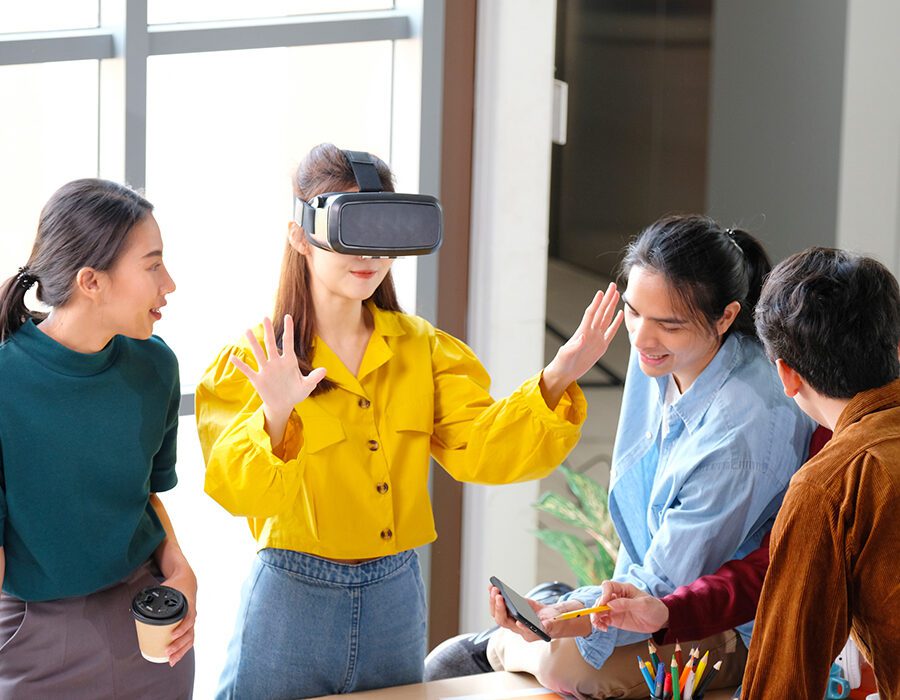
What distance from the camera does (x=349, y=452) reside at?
226 cm

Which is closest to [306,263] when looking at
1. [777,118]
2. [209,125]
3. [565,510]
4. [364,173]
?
[364,173]

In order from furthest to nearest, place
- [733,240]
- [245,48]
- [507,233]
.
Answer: [507,233] < [245,48] < [733,240]

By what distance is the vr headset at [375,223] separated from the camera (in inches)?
78.4

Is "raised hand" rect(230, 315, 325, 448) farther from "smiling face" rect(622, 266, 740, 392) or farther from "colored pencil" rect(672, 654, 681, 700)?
"colored pencil" rect(672, 654, 681, 700)

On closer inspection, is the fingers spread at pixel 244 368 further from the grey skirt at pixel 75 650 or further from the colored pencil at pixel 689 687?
the colored pencil at pixel 689 687

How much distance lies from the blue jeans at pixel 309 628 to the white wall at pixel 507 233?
1251 mm

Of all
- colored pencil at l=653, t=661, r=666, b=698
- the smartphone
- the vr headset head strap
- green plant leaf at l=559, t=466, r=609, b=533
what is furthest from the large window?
colored pencil at l=653, t=661, r=666, b=698

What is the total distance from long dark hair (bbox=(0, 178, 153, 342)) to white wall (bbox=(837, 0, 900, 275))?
101 inches

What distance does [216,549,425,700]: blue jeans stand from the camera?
2.26 m

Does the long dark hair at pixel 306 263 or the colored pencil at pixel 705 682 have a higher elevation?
the long dark hair at pixel 306 263

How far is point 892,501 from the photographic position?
1707 millimetres

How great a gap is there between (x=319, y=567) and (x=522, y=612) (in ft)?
1.28

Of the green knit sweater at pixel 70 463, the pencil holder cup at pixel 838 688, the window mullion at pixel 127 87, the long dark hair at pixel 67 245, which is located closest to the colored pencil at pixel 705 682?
the pencil holder cup at pixel 838 688

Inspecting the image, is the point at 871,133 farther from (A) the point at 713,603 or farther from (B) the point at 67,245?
(B) the point at 67,245
